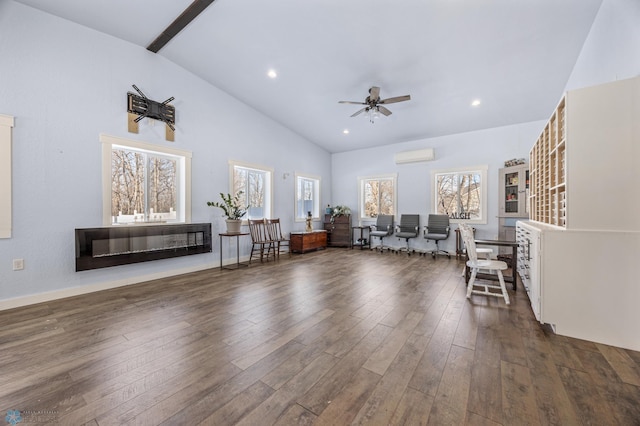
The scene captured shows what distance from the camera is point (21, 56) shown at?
9.82 ft

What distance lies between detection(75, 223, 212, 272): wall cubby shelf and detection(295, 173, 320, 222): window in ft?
9.48

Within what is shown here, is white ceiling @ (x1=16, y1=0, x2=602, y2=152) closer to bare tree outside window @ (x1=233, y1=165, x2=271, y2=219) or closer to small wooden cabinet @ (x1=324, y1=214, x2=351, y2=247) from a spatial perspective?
bare tree outside window @ (x1=233, y1=165, x2=271, y2=219)

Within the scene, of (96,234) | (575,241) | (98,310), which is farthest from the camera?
(96,234)

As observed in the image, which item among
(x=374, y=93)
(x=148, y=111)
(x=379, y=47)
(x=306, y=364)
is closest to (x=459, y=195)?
(x=374, y=93)

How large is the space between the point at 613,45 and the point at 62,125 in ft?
20.5

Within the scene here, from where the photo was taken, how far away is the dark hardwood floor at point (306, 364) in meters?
1.33

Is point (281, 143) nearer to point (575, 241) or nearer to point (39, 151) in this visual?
point (39, 151)

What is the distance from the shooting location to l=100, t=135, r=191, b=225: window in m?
3.68

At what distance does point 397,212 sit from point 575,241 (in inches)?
198

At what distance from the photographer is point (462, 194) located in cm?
624

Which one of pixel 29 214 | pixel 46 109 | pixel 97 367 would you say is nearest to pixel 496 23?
pixel 97 367

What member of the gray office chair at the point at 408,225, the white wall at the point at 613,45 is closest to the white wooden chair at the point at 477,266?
the white wall at the point at 613,45

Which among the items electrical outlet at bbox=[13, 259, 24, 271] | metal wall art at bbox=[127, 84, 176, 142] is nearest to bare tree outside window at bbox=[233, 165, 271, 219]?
metal wall art at bbox=[127, 84, 176, 142]

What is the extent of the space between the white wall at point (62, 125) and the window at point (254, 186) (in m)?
1.16
